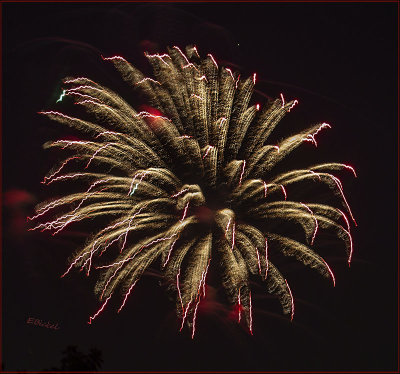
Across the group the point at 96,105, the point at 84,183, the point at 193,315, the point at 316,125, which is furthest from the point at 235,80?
the point at 193,315

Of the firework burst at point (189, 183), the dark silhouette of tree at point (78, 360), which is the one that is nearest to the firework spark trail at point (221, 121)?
the firework burst at point (189, 183)

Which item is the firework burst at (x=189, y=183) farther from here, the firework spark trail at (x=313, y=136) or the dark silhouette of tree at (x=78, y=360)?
the dark silhouette of tree at (x=78, y=360)

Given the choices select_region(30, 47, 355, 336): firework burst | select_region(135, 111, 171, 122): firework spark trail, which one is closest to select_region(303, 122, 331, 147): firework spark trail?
select_region(30, 47, 355, 336): firework burst

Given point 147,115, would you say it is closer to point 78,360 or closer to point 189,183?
point 189,183

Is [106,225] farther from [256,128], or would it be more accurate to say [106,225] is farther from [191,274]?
[256,128]

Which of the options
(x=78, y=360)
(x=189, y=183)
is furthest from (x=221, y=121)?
(x=78, y=360)

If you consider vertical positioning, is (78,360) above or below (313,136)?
below

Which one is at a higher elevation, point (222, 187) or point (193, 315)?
point (222, 187)

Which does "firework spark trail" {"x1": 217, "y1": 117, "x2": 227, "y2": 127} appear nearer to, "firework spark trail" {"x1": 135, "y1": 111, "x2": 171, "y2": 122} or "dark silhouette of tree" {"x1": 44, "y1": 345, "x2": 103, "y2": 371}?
"firework spark trail" {"x1": 135, "y1": 111, "x2": 171, "y2": 122}

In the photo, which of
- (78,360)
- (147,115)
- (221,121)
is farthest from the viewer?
(221,121)
